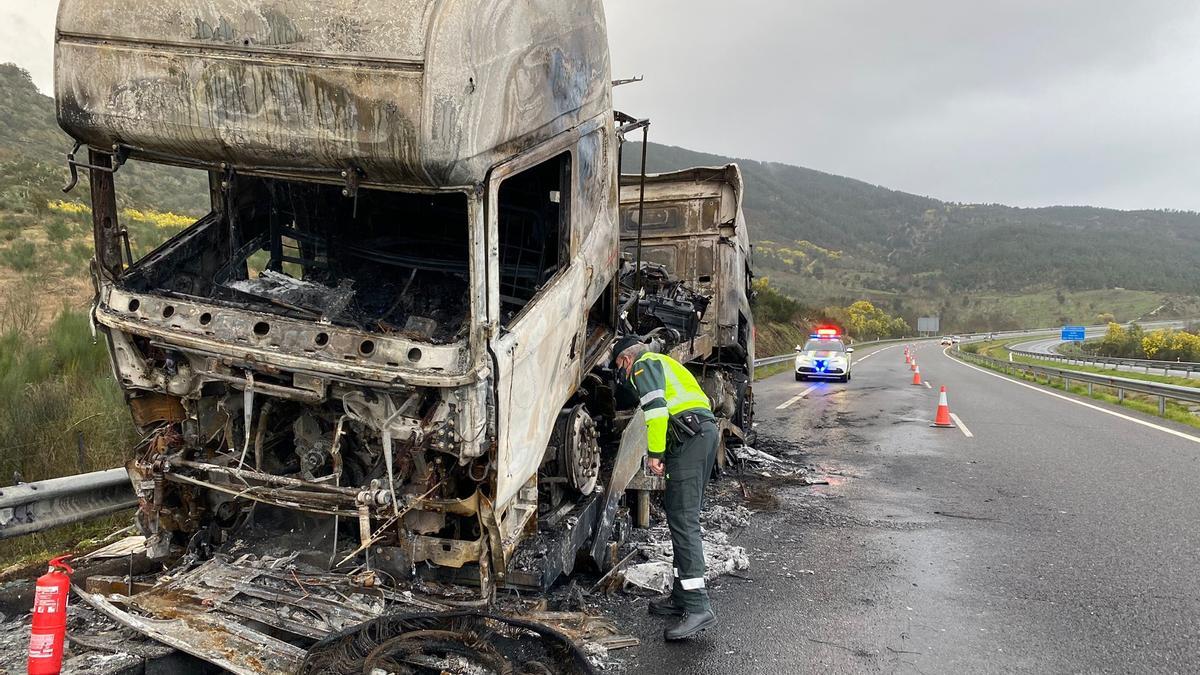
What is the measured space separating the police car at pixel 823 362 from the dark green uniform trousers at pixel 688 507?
58.0 feet

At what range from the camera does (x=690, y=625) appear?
400cm

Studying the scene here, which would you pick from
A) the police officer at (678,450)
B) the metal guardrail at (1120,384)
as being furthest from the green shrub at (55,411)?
the metal guardrail at (1120,384)

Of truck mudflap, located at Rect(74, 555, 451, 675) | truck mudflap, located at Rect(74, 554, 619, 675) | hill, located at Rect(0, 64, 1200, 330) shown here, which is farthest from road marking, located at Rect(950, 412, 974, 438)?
hill, located at Rect(0, 64, 1200, 330)

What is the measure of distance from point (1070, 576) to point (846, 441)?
572 cm

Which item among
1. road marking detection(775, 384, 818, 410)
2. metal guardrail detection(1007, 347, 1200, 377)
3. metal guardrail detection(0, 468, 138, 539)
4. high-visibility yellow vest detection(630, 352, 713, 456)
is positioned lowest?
metal guardrail detection(1007, 347, 1200, 377)

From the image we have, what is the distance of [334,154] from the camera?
3.23m

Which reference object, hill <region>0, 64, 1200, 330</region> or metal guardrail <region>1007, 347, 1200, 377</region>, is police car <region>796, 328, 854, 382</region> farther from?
hill <region>0, 64, 1200, 330</region>

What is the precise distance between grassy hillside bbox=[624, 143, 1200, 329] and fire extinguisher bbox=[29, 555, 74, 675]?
85.9 metres

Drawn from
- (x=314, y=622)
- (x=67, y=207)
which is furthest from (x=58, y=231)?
(x=314, y=622)

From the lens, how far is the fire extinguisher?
279 centimetres

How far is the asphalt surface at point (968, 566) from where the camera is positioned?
12.5 ft

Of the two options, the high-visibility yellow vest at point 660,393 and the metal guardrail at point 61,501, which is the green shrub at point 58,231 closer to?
the metal guardrail at point 61,501

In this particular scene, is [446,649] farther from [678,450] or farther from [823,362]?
[823,362]

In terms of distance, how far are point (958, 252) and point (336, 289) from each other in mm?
151224
